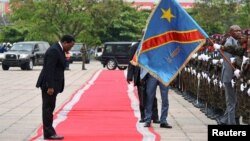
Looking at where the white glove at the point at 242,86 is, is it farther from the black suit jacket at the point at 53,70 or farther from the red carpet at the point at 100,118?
the black suit jacket at the point at 53,70

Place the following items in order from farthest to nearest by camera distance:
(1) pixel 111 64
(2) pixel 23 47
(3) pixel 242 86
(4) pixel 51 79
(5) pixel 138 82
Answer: (1) pixel 111 64 < (2) pixel 23 47 < (5) pixel 138 82 < (3) pixel 242 86 < (4) pixel 51 79

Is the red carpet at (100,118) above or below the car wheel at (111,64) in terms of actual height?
above

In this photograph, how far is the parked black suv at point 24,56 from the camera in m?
39.9

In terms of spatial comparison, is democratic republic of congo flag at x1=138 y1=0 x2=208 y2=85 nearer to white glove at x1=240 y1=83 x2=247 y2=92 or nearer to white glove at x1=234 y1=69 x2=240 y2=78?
white glove at x1=234 y1=69 x2=240 y2=78

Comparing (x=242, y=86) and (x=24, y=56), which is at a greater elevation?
(x=242, y=86)

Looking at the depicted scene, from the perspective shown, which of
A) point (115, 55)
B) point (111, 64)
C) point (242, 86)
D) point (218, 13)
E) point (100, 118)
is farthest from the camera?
point (218, 13)

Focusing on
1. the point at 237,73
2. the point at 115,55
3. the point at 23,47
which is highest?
the point at 237,73

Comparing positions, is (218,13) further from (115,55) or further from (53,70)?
(53,70)

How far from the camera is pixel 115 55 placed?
4491cm

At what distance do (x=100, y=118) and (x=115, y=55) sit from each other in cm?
3044

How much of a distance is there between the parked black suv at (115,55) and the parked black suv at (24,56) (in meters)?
4.65

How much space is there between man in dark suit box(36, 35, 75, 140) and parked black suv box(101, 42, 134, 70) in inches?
1304

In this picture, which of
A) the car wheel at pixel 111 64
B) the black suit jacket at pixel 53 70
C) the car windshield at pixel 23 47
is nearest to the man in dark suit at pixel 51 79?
the black suit jacket at pixel 53 70

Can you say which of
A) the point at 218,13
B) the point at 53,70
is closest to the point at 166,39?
the point at 53,70
